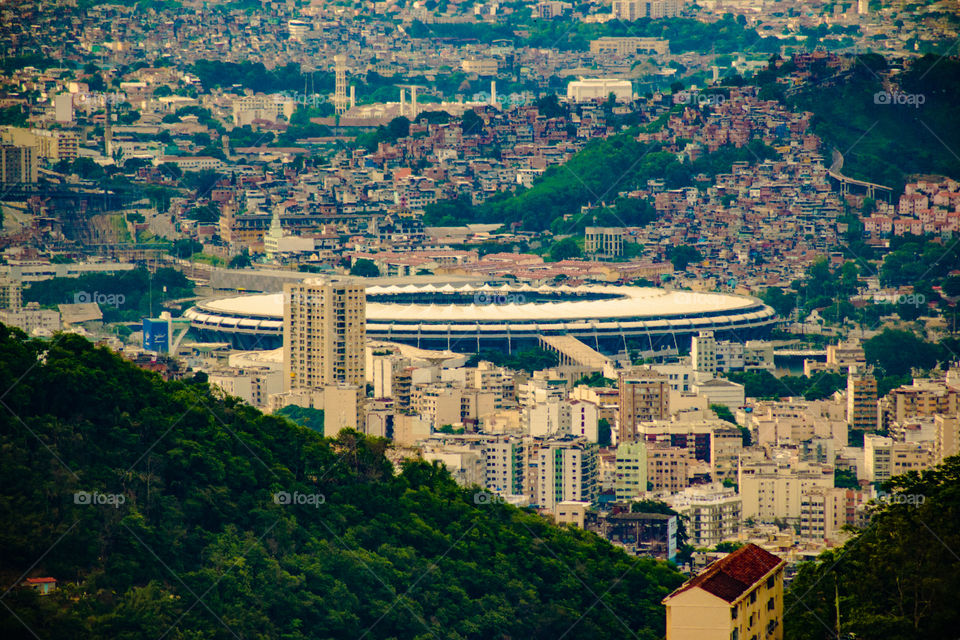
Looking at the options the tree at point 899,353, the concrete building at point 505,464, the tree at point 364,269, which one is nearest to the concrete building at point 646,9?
the tree at point 364,269

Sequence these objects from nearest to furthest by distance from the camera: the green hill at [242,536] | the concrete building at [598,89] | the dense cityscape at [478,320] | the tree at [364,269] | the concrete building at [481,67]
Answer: the green hill at [242,536] → the dense cityscape at [478,320] → the tree at [364,269] → the concrete building at [598,89] → the concrete building at [481,67]

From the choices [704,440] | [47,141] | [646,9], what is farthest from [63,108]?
[704,440]

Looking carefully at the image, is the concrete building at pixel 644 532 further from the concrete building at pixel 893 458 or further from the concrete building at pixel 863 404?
the concrete building at pixel 863 404

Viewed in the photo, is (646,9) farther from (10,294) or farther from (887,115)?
(10,294)

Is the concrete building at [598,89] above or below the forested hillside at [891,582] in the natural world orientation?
below

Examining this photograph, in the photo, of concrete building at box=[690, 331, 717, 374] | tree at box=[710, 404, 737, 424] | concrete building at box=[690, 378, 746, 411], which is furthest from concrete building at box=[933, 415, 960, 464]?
concrete building at box=[690, 331, 717, 374]

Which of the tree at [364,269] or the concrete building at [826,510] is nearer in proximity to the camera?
the concrete building at [826,510]

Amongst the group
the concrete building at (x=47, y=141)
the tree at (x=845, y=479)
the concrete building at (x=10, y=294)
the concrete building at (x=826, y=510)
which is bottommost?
the concrete building at (x=10, y=294)
